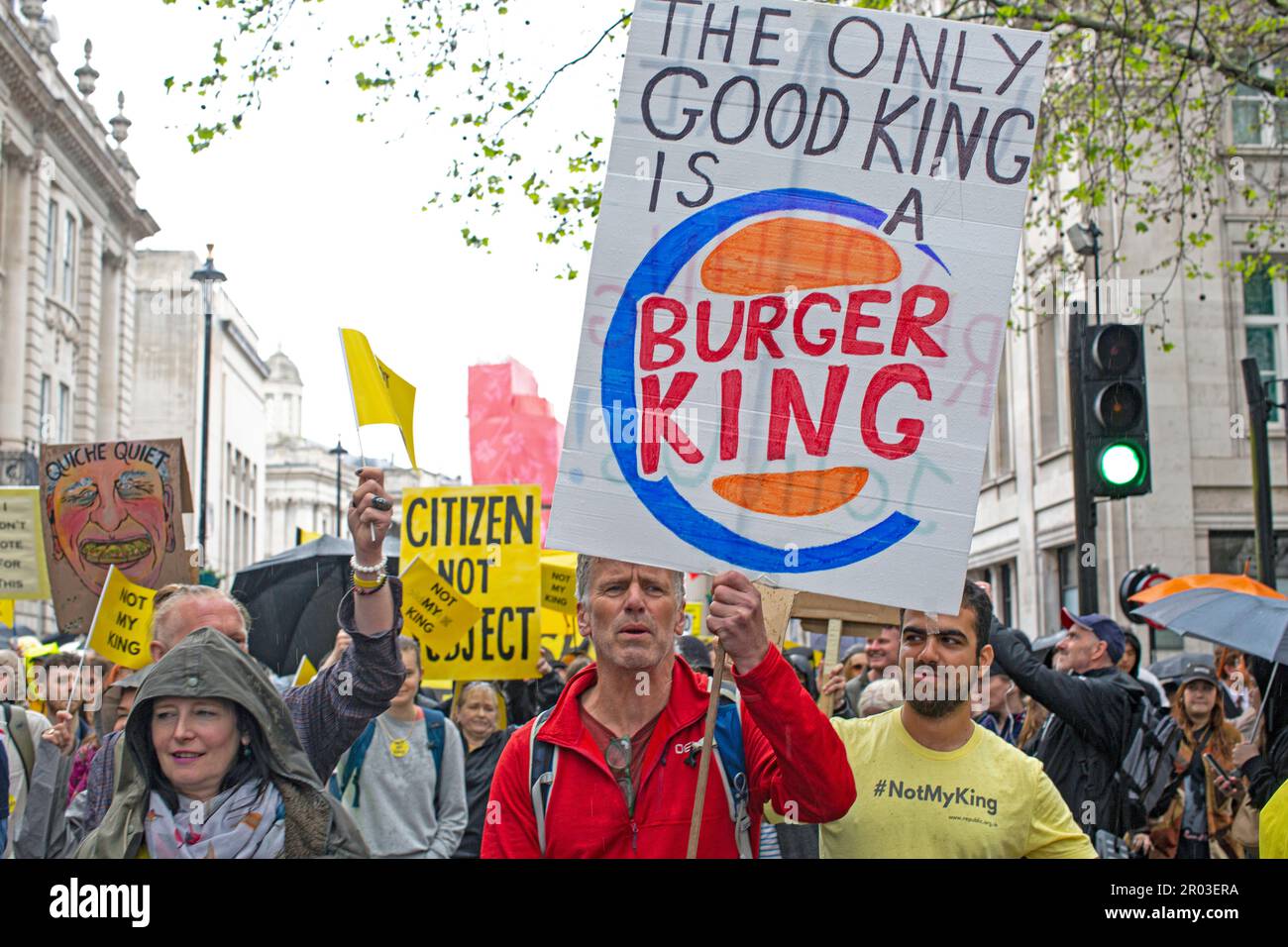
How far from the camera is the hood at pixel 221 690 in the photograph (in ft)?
12.5

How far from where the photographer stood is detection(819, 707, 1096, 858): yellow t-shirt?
3.88 metres

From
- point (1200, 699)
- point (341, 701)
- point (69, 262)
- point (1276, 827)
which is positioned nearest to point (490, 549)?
point (1200, 699)

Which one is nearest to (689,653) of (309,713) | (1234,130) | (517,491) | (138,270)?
(517,491)

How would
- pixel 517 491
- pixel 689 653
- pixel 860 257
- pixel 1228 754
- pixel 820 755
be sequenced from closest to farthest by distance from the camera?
pixel 820 755 → pixel 860 257 → pixel 689 653 → pixel 1228 754 → pixel 517 491

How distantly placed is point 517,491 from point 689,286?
6.51 metres

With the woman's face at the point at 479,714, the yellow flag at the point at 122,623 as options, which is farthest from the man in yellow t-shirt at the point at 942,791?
the woman's face at the point at 479,714

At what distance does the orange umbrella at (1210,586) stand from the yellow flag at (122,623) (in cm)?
492

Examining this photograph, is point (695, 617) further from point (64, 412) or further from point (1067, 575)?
point (64, 412)

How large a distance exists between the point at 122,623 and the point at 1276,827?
19.4ft

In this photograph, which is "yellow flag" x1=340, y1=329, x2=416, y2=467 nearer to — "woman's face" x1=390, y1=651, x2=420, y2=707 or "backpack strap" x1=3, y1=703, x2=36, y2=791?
"backpack strap" x1=3, y1=703, x2=36, y2=791

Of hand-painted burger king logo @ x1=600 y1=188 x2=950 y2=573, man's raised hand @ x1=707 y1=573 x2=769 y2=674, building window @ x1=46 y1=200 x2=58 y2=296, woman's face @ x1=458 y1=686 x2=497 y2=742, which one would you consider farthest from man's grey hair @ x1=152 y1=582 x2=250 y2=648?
building window @ x1=46 y1=200 x2=58 y2=296
